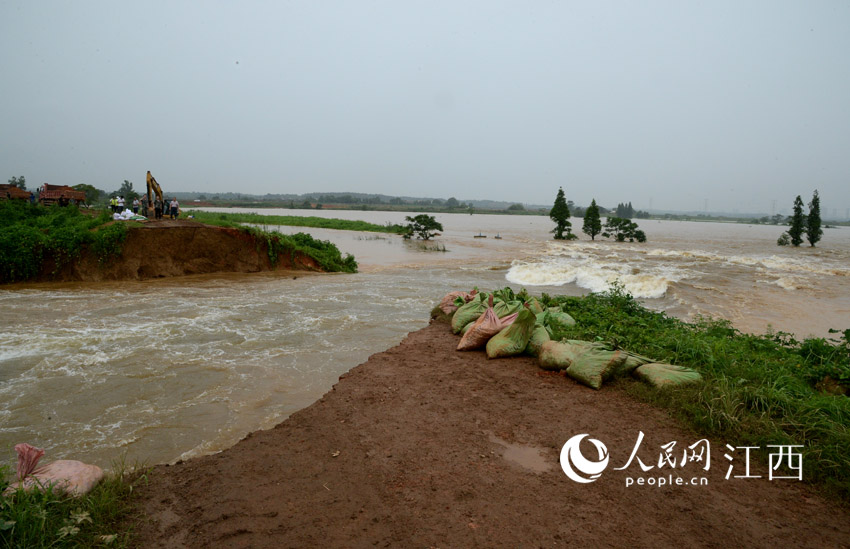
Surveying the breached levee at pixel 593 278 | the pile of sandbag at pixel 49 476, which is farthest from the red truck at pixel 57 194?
the pile of sandbag at pixel 49 476

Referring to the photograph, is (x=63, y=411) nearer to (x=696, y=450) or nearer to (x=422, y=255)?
(x=696, y=450)

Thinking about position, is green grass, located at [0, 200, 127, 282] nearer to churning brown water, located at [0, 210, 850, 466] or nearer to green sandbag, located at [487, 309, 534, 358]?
churning brown water, located at [0, 210, 850, 466]

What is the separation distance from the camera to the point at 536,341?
5.94 meters

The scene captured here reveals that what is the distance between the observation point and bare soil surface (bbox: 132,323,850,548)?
2574 millimetres

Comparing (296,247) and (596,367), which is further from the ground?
(296,247)

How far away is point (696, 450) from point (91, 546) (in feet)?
13.5

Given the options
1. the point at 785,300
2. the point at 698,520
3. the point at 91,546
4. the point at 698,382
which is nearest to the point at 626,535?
the point at 698,520

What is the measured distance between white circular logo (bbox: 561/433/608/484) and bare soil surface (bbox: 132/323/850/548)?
0.07 meters

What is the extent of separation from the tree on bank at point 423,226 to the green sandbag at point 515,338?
27.6m

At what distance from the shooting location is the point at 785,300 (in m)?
12.3

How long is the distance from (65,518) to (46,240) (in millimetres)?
13518
